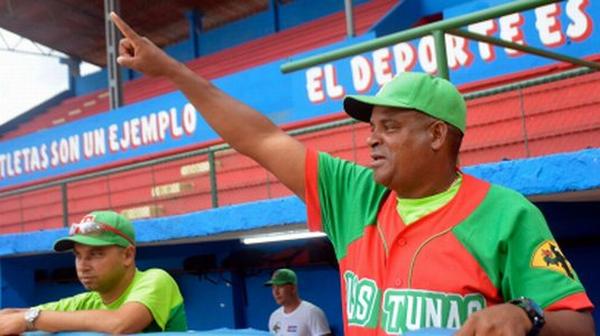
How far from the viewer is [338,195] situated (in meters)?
1.61

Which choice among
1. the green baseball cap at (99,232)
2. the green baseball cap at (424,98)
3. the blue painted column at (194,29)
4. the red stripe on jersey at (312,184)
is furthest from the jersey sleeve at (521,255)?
the blue painted column at (194,29)

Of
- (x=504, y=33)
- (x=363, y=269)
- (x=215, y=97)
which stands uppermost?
(x=504, y=33)

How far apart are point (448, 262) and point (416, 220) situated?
0.43 ft

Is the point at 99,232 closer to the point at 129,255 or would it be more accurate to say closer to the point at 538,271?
the point at 129,255

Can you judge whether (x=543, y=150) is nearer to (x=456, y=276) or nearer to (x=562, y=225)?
(x=562, y=225)

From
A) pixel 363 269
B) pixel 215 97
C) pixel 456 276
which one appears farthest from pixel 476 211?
pixel 215 97

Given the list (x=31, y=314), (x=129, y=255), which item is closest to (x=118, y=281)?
(x=129, y=255)

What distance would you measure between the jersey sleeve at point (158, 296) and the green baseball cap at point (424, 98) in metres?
1.05

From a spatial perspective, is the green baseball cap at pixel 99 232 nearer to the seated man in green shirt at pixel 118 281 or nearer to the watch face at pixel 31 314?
the seated man in green shirt at pixel 118 281

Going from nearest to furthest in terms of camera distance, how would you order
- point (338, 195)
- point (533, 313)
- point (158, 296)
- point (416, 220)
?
point (533, 313) < point (416, 220) < point (338, 195) < point (158, 296)

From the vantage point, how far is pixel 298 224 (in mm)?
4895

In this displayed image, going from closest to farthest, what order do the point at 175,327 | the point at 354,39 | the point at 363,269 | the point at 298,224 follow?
the point at 363,269 < the point at 175,327 < the point at 298,224 < the point at 354,39

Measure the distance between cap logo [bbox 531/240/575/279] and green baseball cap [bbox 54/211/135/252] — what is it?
4.80ft

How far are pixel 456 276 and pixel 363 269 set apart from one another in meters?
0.22
